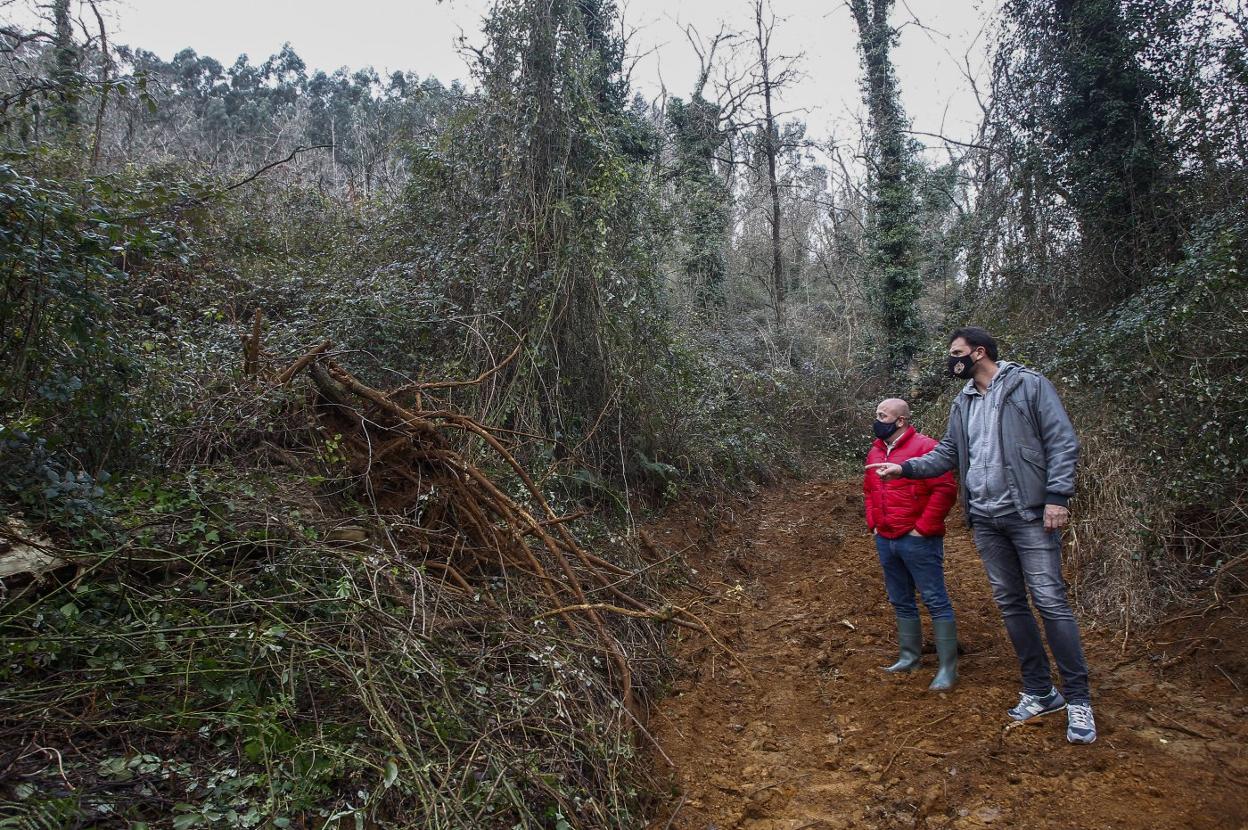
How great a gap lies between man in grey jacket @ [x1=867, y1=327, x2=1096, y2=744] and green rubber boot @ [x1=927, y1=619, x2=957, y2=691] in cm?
46

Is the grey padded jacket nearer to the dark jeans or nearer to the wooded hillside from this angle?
the dark jeans

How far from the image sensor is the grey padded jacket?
3.09 m

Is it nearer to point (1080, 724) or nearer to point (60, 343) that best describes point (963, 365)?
point (1080, 724)

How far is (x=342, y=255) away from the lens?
8016 mm

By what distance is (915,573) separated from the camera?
153 inches

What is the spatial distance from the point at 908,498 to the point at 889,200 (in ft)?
37.3

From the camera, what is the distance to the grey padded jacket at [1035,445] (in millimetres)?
3094

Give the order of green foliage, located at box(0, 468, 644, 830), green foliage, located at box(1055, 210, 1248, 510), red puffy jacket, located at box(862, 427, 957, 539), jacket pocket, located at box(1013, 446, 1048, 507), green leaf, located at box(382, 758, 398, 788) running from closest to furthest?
1. green foliage, located at box(0, 468, 644, 830)
2. green leaf, located at box(382, 758, 398, 788)
3. jacket pocket, located at box(1013, 446, 1048, 507)
4. red puffy jacket, located at box(862, 427, 957, 539)
5. green foliage, located at box(1055, 210, 1248, 510)

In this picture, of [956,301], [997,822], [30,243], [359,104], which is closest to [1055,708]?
[997,822]

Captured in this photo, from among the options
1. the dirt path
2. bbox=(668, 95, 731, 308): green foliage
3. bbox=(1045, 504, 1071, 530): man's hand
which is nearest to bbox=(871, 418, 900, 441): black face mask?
bbox=(1045, 504, 1071, 530): man's hand

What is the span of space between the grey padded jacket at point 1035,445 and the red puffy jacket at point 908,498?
1.20ft

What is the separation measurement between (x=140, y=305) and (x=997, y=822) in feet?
22.1

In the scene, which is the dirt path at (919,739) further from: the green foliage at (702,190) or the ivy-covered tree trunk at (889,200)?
the green foliage at (702,190)

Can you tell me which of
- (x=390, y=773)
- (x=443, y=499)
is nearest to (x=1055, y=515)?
(x=390, y=773)
